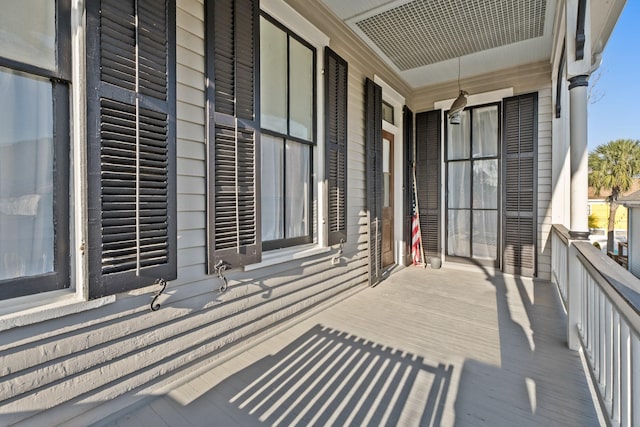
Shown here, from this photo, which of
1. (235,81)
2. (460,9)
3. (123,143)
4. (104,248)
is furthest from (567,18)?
(104,248)

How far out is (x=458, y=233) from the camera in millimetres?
5109

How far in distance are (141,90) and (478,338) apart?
2.98 meters

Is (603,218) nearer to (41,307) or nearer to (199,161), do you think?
(199,161)

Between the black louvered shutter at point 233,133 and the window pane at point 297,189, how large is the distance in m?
0.58

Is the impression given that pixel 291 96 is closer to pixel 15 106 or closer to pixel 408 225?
pixel 15 106

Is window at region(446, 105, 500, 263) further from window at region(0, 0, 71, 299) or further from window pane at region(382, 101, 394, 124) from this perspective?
window at region(0, 0, 71, 299)

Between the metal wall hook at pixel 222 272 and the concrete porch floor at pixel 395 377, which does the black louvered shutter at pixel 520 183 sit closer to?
the concrete porch floor at pixel 395 377

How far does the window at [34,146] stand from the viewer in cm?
134

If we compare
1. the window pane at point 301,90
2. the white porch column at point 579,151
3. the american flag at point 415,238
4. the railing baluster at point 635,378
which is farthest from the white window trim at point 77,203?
the american flag at point 415,238

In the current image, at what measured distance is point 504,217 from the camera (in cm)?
462

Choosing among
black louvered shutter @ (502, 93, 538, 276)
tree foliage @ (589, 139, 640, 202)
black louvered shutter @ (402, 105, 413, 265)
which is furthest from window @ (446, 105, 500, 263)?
tree foliage @ (589, 139, 640, 202)

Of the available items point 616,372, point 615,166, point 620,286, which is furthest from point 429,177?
point 615,166

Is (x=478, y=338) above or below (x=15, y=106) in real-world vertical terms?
below

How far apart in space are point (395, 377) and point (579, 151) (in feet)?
6.96
